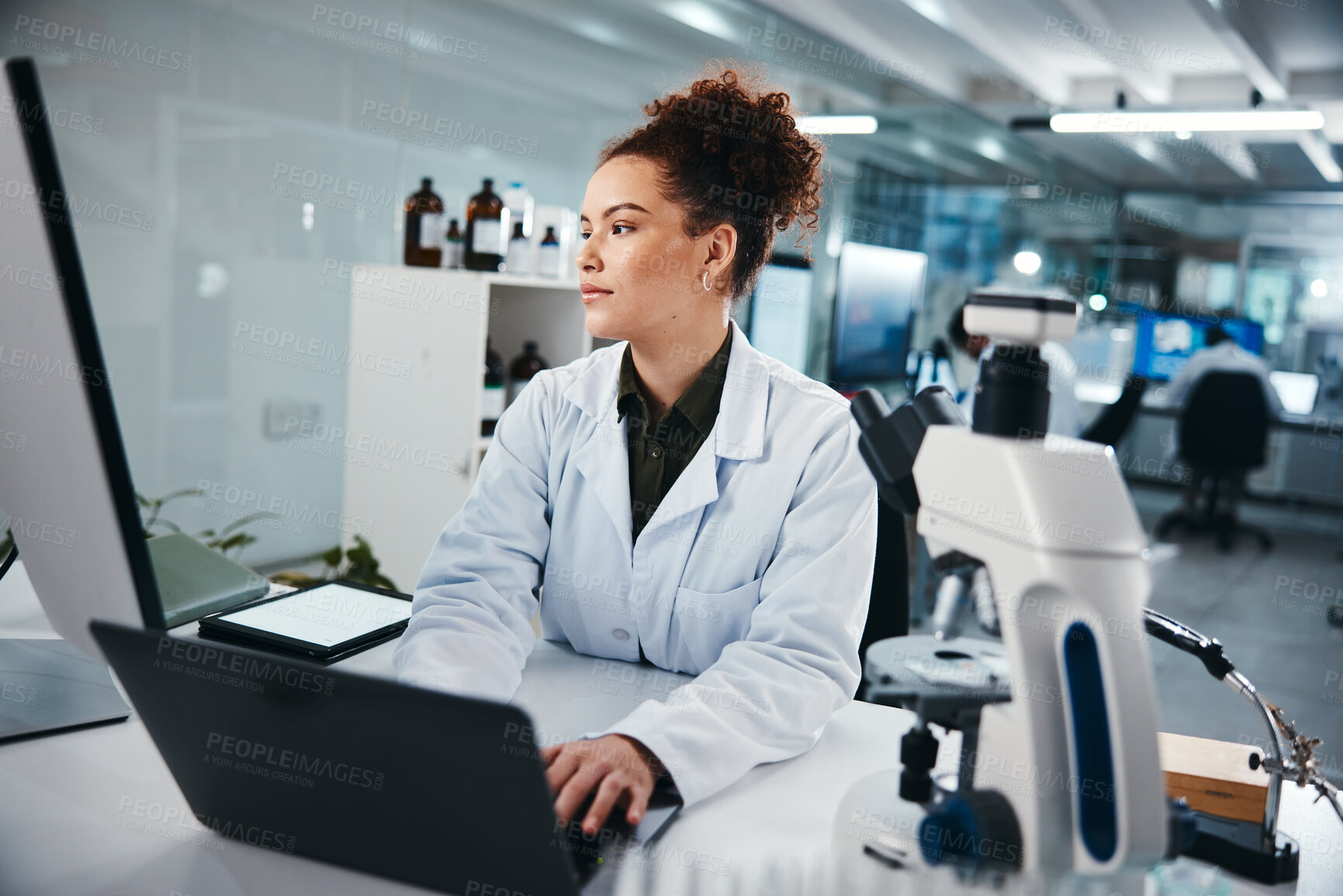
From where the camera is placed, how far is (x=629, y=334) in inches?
54.6

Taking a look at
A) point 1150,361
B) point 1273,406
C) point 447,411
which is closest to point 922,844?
point 447,411

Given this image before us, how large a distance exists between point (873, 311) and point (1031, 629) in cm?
435

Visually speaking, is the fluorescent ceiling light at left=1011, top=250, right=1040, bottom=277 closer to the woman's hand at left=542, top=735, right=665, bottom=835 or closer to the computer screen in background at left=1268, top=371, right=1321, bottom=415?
the computer screen in background at left=1268, top=371, right=1321, bottom=415

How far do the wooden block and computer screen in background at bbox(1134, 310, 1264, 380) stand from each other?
6.72 metres

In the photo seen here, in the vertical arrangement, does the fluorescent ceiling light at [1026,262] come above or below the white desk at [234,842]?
above

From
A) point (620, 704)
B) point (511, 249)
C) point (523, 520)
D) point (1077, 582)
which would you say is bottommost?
point (620, 704)

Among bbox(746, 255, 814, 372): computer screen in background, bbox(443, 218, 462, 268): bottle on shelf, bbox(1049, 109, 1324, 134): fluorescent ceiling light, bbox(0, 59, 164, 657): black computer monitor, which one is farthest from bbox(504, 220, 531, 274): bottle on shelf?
bbox(1049, 109, 1324, 134): fluorescent ceiling light

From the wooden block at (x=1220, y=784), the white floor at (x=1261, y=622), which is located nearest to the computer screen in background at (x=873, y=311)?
the white floor at (x=1261, y=622)

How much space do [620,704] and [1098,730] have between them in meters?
0.61

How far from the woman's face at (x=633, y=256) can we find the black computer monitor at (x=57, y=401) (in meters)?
0.75

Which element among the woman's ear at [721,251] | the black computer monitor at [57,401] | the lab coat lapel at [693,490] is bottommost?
the lab coat lapel at [693,490]

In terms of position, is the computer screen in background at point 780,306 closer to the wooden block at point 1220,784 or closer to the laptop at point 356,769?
the wooden block at point 1220,784

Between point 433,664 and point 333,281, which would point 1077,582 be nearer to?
point 433,664

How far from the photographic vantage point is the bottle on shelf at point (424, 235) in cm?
293
